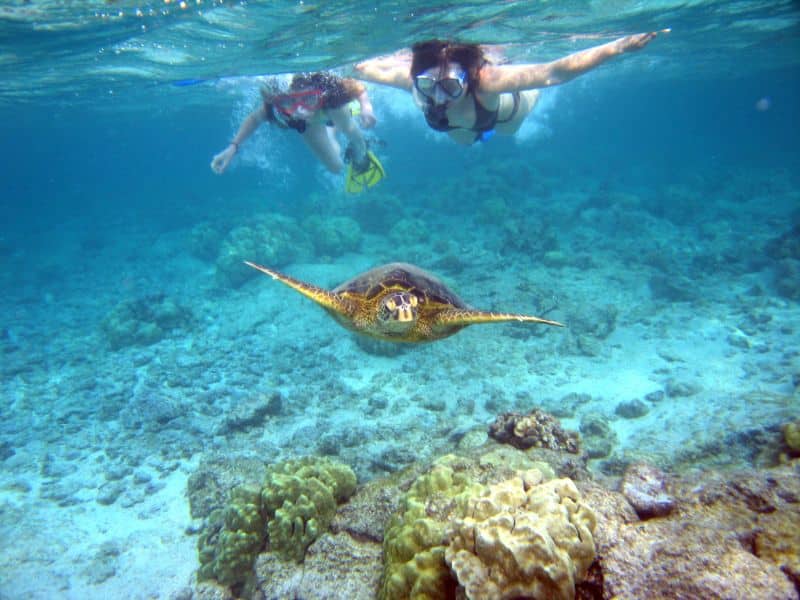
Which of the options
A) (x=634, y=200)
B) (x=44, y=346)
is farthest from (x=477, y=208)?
(x=44, y=346)

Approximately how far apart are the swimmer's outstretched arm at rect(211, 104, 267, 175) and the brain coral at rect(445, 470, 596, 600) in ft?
23.3

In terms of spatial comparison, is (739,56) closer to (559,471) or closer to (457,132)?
(457,132)

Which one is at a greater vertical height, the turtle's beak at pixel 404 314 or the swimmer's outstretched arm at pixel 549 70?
the swimmer's outstretched arm at pixel 549 70

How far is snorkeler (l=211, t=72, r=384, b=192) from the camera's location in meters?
8.84

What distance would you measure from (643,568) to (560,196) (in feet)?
80.8

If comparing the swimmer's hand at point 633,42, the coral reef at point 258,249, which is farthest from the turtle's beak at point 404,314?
the coral reef at point 258,249

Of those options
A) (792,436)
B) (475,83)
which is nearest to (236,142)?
(475,83)

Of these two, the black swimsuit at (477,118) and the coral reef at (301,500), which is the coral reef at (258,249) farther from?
the coral reef at (301,500)

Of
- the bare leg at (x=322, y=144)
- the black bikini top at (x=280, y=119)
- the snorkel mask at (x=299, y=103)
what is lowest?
the bare leg at (x=322, y=144)

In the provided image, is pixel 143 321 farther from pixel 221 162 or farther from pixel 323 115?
pixel 323 115

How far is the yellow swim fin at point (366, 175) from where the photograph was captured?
32.4 ft

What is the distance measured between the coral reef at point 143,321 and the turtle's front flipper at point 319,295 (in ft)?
33.3

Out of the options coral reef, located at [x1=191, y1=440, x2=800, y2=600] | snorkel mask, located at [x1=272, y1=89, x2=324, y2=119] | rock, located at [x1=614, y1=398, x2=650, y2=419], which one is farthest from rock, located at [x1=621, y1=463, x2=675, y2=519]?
snorkel mask, located at [x1=272, y1=89, x2=324, y2=119]

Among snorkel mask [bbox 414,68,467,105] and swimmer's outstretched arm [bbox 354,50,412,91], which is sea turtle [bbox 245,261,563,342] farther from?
swimmer's outstretched arm [bbox 354,50,412,91]
